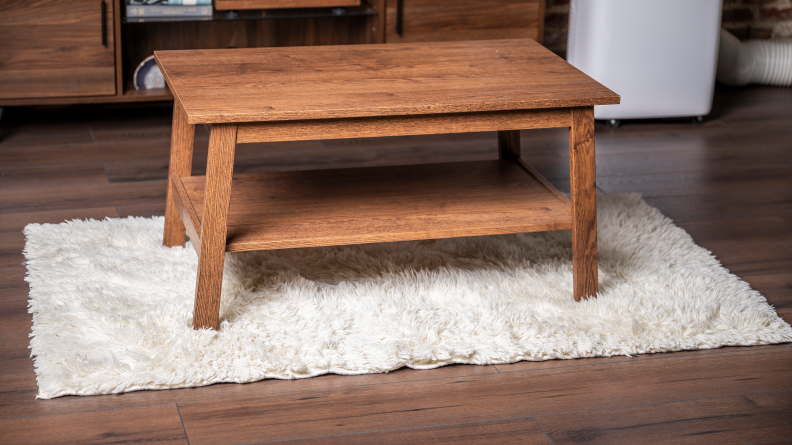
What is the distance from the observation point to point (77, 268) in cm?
190

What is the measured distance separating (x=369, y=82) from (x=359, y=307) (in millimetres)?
469

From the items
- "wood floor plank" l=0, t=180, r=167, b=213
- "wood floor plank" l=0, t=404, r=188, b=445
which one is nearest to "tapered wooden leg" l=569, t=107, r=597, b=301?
"wood floor plank" l=0, t=404, r=188, b=445

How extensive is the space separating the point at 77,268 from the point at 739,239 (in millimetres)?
1659

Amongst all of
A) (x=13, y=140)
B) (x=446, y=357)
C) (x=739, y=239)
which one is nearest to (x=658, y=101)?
(x=739, y=239)

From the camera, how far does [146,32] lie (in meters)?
3.12

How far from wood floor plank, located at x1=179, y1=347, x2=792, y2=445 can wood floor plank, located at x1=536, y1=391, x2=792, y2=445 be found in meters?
0.03

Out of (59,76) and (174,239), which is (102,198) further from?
(59,76)

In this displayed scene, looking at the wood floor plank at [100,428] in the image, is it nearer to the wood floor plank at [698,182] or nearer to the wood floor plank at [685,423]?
the wood floor plank at [685,423]

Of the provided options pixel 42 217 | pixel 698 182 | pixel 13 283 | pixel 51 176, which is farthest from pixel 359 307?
pixel 698 182

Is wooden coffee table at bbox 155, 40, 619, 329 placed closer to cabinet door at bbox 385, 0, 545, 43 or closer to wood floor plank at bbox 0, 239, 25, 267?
wood floor plank at bbox 0, 239, 25, 267

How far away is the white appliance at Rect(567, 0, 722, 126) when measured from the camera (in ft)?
9.66

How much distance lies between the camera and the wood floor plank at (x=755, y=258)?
2.03 meters

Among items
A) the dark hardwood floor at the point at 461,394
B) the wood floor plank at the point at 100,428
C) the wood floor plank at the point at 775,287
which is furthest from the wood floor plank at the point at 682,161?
the wood floor plank at the point at 100,428

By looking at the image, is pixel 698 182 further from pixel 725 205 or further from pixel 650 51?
pixel 650 51
